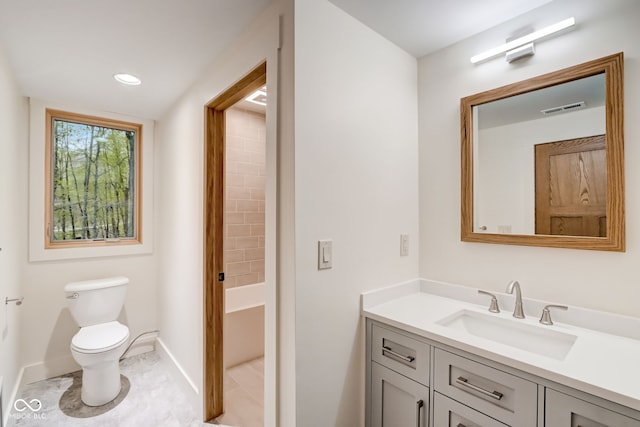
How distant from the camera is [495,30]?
154 centimetres

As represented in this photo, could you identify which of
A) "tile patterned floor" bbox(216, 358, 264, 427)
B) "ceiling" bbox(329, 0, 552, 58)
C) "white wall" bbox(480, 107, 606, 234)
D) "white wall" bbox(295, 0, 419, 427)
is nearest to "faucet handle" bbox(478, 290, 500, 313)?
"white wall" bbox(480, 107, 606, 234)

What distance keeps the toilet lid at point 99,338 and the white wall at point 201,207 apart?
38 cm

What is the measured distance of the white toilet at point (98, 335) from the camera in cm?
204

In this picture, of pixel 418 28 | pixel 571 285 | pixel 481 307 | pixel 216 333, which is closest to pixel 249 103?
pixel 418 28

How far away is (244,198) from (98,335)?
1.55 meters

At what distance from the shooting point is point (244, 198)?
2.95 m

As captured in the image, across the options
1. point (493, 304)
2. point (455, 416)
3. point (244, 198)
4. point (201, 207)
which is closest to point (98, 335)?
point (201, 207)

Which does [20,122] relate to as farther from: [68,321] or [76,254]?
[68,321]

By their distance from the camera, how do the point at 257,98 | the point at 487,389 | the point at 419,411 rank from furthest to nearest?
the point at 257,98 → the point at 419,411 → the point at 487,389

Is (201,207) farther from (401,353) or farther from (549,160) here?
(549,160)

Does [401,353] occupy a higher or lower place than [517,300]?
lower

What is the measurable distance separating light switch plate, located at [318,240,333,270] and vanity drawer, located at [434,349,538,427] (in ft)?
1.85

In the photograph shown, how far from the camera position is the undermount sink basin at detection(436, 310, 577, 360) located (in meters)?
1.23

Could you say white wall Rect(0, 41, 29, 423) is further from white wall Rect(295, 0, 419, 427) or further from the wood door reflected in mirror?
the wood door reflected in mirror
